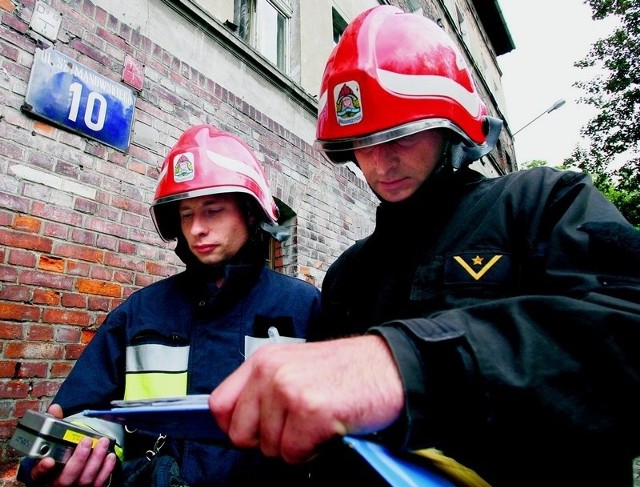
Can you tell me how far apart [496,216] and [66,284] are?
239 cm

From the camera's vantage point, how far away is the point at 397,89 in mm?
1210

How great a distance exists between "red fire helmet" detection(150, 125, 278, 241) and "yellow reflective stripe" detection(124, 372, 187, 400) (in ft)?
2.50

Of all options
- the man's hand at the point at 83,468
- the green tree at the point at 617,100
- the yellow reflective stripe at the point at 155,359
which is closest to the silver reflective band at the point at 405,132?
the yellow reflective stripe at the point at 155,359

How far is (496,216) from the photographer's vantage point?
99cm

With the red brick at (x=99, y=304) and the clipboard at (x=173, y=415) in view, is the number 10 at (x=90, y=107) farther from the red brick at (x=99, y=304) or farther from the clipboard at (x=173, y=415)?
the clipboard at (x=173, y=415)

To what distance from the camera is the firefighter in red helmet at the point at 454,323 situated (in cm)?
53

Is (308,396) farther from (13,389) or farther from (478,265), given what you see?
(13,389)

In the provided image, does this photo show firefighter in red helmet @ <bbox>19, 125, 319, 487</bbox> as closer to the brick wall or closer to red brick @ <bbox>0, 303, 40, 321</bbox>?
the brick wall

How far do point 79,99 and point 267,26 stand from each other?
9.62 feet

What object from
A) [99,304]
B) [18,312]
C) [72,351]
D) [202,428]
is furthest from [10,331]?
[202,428]

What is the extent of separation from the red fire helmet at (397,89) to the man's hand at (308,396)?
805 mm

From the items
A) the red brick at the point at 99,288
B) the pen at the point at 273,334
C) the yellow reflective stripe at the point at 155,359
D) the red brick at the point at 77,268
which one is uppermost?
the red brick at the point at 77,268

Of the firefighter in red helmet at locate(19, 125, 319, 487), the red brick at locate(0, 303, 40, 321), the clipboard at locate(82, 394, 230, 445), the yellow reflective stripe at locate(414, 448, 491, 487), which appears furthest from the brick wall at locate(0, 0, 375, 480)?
the yellow reflective stripe at locate(414, 448, 491, 487)

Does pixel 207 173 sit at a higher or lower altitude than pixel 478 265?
higher
